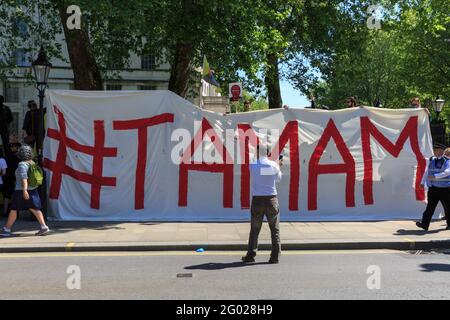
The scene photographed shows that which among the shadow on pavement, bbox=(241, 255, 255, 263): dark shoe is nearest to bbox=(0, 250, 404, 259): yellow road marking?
bbox=(241, 255, 255, 263): dark shoe

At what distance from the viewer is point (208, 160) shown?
11750 mm

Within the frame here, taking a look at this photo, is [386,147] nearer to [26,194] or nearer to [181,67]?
[181,67]

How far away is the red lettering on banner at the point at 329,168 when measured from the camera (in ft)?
39.0

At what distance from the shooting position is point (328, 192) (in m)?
11.9

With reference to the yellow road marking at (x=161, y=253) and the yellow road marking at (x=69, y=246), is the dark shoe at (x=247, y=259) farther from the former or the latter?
the yellow road marking at (x=69, y=246)

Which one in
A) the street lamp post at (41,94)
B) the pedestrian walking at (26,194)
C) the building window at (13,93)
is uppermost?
the building window at (13,93)

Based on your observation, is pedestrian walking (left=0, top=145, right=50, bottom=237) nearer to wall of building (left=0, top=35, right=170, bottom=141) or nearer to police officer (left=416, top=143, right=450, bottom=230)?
police officer (left=416, top=143, right=450, bottom=230)

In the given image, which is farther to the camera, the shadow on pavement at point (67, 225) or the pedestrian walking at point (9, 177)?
the pedestrian walking at point (9, 177)

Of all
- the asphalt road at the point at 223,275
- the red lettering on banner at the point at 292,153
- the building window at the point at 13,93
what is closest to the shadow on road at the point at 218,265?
the asphalt road at the point at 223,275

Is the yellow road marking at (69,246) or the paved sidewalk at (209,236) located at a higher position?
the paved sidewalk at (209,236)

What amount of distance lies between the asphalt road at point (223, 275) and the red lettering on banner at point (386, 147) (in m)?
3.19
